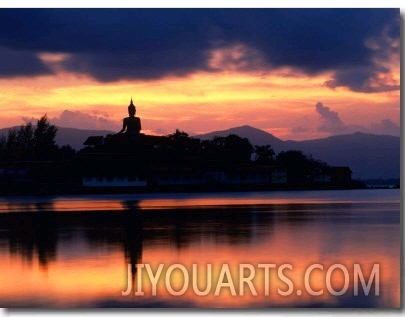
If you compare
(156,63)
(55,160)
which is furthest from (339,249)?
(55,160)

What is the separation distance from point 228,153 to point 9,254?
11.5 feet

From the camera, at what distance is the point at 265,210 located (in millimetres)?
18516

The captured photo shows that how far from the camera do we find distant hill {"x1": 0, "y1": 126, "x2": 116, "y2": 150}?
10.2 m

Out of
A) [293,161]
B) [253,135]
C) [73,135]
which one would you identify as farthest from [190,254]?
[293,161]

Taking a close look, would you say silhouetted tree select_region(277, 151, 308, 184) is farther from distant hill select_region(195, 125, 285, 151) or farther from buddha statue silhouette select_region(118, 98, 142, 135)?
buddha statue silhouette select_region(118, 98, 142, 135)

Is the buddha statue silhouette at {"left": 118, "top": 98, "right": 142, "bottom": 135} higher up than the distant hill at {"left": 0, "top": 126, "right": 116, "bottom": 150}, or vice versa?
the buddha statue silhouette at {"left": 118, "top": 98, "right": 142, "bottom": 135}

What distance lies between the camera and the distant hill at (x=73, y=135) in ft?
33.4

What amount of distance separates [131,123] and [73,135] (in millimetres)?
693

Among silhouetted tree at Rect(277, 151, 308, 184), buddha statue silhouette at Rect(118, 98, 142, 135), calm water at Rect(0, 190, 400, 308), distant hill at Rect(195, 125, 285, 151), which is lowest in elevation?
calm water at Rect(0, 190, 400, 308)

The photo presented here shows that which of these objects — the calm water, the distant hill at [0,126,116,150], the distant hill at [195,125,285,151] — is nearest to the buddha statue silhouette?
the distant hill at [0,126,116,150]

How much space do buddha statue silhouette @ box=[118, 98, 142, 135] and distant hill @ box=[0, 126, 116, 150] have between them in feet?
0.68

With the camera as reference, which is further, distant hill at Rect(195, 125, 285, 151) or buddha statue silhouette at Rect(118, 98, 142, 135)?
distant hill at Rect(195, 125, 285, 151)

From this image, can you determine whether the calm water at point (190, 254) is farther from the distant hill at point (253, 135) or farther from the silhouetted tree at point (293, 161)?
the distant hill at point (253, 135)

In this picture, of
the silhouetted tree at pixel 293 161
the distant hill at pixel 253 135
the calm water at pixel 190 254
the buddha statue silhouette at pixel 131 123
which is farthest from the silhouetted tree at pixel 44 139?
the silhouetted tree at pixel 293 161
